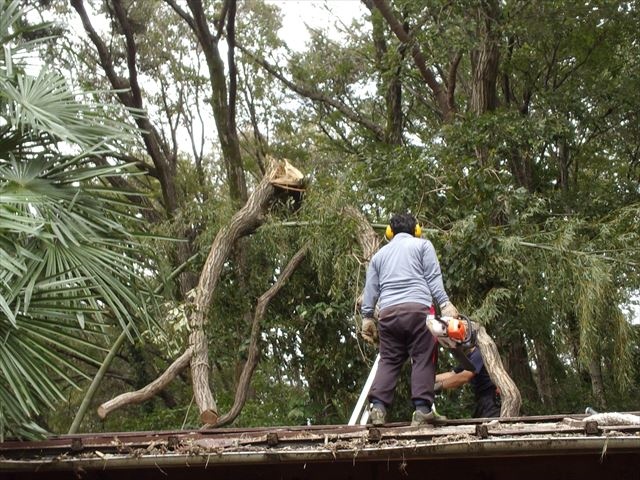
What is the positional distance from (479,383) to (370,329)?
1861 mm

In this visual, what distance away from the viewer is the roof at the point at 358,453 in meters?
4.25

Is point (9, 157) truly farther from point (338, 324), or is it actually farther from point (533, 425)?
point (338, 324)

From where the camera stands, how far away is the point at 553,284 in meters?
9.18

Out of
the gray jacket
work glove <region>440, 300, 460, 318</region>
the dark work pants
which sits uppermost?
the gray jacket

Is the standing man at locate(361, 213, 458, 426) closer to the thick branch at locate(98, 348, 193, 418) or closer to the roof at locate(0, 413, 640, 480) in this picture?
the roof at locate(0, 413, 640, 480)

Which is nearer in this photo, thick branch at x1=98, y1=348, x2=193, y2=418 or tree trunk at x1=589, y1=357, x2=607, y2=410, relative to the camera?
thick branch at x1=98, y1=348, x2=193, y2=418

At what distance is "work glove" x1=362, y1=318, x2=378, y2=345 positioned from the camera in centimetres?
626

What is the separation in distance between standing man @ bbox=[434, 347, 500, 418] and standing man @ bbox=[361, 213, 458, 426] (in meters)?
1.56

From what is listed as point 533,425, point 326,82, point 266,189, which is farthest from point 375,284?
point 326,82

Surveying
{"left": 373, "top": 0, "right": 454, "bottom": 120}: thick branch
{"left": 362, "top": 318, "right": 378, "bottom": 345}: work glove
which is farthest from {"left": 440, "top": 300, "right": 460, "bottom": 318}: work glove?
{"left": 373, "top": 0, "right": 454, "bottom": 120}: thick branch

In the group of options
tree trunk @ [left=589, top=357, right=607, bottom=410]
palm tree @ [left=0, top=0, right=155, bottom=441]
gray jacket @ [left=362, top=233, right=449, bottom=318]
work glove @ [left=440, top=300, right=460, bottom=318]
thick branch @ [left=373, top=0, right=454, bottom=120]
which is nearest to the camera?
A: palm tree @ [left=0, top=0, right=155, bottom=441]

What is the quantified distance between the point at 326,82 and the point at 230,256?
10.2 m

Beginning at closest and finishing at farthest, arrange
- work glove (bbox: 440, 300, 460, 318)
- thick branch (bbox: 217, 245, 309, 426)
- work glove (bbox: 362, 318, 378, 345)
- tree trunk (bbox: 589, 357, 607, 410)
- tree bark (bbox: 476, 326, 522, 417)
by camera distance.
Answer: work glove (bbox: 440, 300, 460, 318) < work glove (bbox: 362, 318, 378, 345) < tree bark (bbox: 476, 326, 522, 417) < thick branch (bbox: 217, 245, 309, 426) < tree trunk (bbox: 589, 357, 607, 410)

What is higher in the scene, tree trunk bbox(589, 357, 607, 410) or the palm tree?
the palm tree
